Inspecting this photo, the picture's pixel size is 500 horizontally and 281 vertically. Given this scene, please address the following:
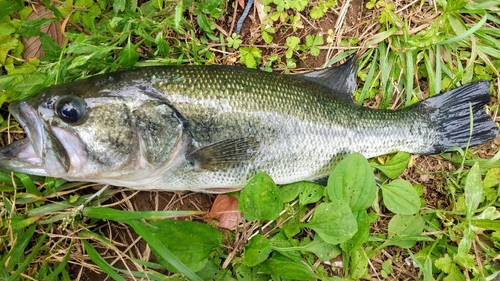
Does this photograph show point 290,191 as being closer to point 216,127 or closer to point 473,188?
point 216,127

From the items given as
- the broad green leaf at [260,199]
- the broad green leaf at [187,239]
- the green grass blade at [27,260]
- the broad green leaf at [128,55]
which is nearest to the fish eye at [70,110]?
the broad green leaf at [128,55]

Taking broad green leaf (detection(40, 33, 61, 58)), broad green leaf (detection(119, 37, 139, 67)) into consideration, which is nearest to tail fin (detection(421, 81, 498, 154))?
broad green leaf (detection(119, 37, 139, 67))

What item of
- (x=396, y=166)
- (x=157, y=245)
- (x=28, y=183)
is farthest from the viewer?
(x=396, y=166)

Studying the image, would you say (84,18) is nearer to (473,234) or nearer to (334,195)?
(334,195)

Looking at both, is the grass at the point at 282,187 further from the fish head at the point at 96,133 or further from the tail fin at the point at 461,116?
the fish head at the point at 96,133

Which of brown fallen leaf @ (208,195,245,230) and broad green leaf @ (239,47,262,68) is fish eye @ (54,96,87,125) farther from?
broad green leaf @ (239,47,262,68)

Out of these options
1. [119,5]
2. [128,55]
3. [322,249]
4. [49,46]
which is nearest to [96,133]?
[128,55]
